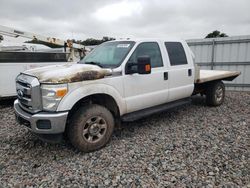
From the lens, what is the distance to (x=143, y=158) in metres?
3.36

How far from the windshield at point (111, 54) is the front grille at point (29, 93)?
51.0 inches

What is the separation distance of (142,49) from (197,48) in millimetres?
6679

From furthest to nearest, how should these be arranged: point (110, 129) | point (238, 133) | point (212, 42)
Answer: point (212, 42) < point (238, 133) < point (110, 129)

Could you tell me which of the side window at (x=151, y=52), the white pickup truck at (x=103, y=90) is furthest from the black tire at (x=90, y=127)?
the side window at (x=151, y=52)

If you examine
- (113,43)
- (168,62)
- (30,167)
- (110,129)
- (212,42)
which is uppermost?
(212,42)

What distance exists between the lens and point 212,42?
31.4 ft

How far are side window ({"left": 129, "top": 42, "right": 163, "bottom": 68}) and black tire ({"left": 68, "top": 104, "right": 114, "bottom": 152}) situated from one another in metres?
1.35

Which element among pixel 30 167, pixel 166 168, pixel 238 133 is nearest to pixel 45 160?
pixel 30 167

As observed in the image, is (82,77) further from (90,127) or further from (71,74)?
(90,127)

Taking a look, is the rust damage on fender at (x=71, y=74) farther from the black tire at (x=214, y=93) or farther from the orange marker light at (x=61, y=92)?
the black tire at (x=214, y=93)

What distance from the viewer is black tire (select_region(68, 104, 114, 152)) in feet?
11.1

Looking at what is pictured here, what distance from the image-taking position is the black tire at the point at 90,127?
3389mm

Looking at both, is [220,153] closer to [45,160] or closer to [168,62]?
[168,62]

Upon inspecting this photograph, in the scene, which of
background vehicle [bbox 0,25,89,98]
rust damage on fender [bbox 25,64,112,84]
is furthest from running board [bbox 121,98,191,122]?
background vehicle [bbox 0,25,89,98]
